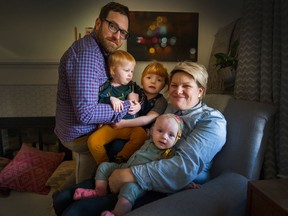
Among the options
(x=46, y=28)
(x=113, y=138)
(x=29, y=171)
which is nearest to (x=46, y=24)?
(x=46, y=28)

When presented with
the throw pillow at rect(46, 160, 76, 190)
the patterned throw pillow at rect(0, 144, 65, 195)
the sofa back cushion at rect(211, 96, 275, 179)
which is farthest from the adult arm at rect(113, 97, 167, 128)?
the patterned throw pillow at rect(0, 144, 65, 195)

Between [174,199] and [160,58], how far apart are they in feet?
5.78

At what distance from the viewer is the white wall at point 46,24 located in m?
2.37

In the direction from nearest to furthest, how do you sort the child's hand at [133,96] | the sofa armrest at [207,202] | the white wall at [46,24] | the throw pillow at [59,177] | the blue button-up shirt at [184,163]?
1. the sofa armrest at [207,202]
2. the blue button-up shirt at [184,163]
3. the child's hand at [133,96]
4. the throw pillow at [59,177]
5. the white wall at [46,24]

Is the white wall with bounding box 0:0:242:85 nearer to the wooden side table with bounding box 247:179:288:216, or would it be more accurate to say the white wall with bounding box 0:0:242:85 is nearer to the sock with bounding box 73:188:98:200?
the sock with bounding box 73:188:98:200

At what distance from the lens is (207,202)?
0.92 m

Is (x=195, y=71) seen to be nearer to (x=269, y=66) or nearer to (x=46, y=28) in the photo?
(x=269, y=66)

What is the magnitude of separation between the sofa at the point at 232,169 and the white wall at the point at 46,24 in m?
1.40

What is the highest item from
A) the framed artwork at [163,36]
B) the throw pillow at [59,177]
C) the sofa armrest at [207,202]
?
the framed artwork at [163,36]

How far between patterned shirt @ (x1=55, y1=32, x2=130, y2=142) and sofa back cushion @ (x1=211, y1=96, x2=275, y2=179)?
56cm

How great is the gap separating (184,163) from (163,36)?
1664 mm

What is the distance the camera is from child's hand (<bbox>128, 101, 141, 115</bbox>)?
4.47 ft

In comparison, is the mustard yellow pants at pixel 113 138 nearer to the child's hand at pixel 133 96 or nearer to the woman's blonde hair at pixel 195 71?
the child's hand at pixel 133 96

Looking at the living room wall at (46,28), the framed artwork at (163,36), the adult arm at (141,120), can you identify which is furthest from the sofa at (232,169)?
the living room wall at (46,28)
